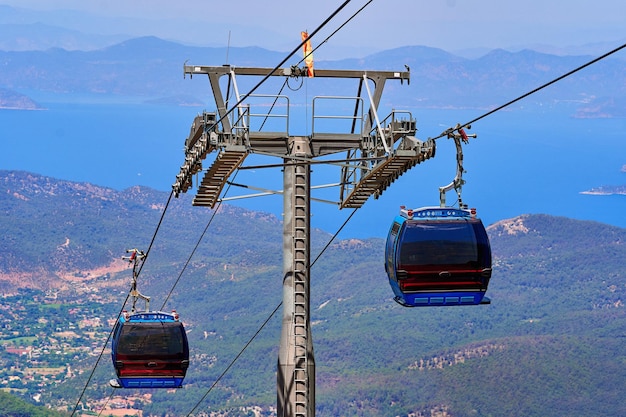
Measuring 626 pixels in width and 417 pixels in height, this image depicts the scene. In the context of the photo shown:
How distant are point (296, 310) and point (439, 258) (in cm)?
325

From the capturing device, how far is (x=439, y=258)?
23.9m

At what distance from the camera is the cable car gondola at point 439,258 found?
2364 cm

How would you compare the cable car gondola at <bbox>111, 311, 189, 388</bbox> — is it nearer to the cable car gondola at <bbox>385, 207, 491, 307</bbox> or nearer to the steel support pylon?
the cable car gondola at <bbox>385, 207, 491, 307</bbox>

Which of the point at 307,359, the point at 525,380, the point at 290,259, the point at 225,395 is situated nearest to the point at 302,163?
the point at 290,259

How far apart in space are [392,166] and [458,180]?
1.27 meters

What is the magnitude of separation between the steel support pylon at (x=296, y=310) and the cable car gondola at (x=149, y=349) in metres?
10.7

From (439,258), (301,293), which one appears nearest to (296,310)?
(301,293)

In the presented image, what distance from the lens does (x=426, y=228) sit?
2388 cm

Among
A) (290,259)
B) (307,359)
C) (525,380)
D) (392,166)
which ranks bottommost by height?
(307,359)

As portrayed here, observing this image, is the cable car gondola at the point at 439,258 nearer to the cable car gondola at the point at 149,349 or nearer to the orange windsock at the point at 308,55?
the orange windsock at the point at 308,55

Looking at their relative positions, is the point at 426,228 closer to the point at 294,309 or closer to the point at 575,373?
the point at 294,309

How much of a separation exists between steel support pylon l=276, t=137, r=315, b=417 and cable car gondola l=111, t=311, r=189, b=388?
10.7 m

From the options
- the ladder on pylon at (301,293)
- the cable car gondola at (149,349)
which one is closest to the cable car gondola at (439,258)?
the ladder on pylon at (301,293)

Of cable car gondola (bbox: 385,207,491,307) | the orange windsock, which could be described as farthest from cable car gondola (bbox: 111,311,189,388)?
cable car gondola (bbox: 385,207,491,307)
